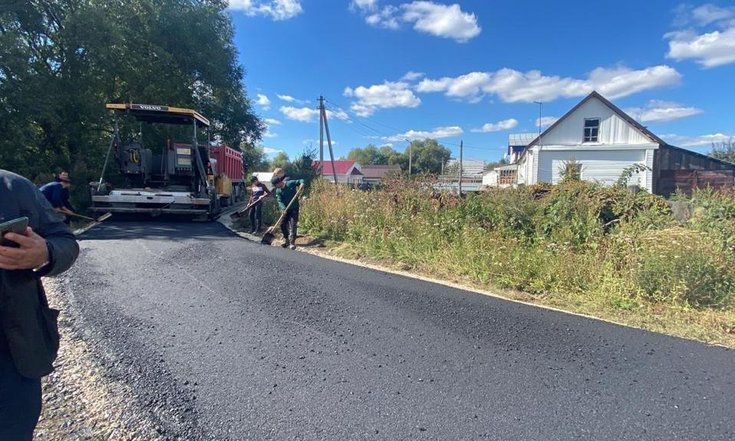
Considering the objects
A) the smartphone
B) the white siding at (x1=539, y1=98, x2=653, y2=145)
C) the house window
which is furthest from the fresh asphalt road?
the house window

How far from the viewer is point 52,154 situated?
47.8 ft

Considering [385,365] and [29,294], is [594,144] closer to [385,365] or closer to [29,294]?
[385,365]

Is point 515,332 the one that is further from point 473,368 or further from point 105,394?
point 105,394

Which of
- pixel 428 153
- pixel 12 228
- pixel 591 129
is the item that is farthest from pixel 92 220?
pixel 428 153

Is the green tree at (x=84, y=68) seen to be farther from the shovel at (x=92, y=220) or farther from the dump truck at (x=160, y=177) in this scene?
the shovel at (x=92, y=220)

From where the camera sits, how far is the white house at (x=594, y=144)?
25.7 m

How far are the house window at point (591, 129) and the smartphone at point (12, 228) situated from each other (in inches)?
1180

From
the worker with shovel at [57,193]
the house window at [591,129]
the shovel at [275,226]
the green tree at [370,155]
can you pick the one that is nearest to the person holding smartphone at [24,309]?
the shovel at [275,226]

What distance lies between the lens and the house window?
1057 inches

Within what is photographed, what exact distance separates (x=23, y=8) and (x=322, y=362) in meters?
16.3

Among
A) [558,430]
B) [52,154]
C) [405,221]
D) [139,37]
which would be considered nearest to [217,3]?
[139,37]

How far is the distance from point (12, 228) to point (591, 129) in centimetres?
3027

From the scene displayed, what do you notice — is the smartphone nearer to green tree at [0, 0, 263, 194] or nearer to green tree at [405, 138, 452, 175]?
green tree at [0, 0, 263, 194]

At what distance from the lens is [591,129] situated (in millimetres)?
27016
